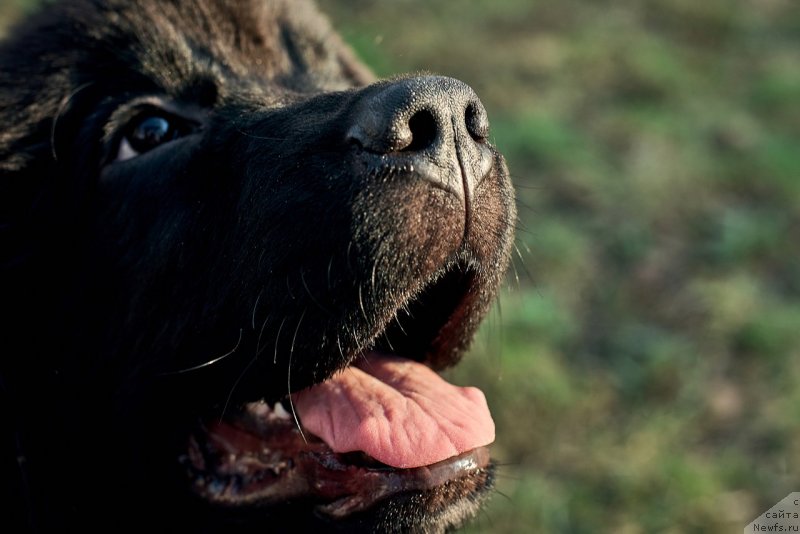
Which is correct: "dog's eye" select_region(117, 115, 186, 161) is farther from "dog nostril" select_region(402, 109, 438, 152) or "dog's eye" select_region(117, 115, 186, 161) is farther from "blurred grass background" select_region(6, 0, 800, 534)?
"blurred grass background" select_region(6, 0, 800, 534)

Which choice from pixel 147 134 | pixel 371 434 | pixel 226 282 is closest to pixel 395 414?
pixel 371 434

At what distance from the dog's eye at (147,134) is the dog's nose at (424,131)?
0.85 metres

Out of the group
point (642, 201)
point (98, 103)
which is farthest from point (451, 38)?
point (98, 103)

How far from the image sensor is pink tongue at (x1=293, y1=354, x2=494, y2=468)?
8.21 feet

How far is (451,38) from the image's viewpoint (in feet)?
27.6

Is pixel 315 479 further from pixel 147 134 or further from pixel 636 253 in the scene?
pixel 636 253

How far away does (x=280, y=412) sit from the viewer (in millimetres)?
2787

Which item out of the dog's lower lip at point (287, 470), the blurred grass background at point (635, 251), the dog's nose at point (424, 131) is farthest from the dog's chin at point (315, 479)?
the blurred grass background at point (635, 251)

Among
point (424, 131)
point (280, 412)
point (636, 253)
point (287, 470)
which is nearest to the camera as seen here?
point (424, 131)

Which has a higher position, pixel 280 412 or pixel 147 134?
pixel 147 134

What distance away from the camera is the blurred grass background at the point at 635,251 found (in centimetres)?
448

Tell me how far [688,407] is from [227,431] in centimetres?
288

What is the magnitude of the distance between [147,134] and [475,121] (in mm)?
1127

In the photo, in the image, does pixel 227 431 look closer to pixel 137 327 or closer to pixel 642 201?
pixel 137 327
